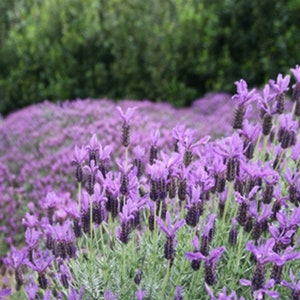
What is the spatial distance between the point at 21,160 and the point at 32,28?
280 cm

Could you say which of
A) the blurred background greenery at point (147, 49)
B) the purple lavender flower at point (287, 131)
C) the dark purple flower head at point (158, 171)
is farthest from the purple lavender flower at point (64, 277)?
the blurred background greenery at point (147, 49)

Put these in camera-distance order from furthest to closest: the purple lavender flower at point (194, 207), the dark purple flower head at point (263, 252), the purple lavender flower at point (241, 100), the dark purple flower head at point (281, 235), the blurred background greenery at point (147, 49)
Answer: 1. the blurred background greenery at point (147, 49)
2. the purple lavender flower at point (241, 100)
3. the purple lavender flower at point (194, 207)
4. the dark purple flower head at point (281, 235)
5. the dark purple flower head at point (263, 252)

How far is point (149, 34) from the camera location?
255 inches

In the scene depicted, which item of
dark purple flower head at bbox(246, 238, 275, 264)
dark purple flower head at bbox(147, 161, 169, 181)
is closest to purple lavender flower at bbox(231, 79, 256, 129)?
dark purple flower head at bbox(147, 161, 169, 181)

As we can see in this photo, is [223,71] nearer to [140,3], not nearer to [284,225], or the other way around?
[140,3]

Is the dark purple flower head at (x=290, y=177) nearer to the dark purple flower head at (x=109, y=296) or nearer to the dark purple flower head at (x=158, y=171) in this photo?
the dark purple flower head at (x=158, y=171)

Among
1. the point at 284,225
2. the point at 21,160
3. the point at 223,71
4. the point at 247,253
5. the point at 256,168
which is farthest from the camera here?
the point at 223,71

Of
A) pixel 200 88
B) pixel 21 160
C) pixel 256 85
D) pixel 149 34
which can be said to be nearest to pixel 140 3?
pixel 149 34

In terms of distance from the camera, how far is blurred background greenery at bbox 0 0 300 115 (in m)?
6.12

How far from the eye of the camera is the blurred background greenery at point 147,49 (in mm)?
6121

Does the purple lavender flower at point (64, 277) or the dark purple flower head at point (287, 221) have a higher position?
the dark purple flower head at point (287, 221)

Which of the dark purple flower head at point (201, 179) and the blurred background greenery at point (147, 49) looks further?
the blurred background greenery at point (147, 49)

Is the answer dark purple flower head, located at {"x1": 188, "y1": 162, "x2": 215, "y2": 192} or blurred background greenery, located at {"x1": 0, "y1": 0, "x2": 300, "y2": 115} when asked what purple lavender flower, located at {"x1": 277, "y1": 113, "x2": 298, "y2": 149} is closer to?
dark purple flower head, located at {"x1": 188, "y1": 162, "x2": 215, "y2": 192}

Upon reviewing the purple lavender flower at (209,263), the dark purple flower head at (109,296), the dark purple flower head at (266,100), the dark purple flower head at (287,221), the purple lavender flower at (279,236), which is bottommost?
the dark purple flower head at (109,296)
